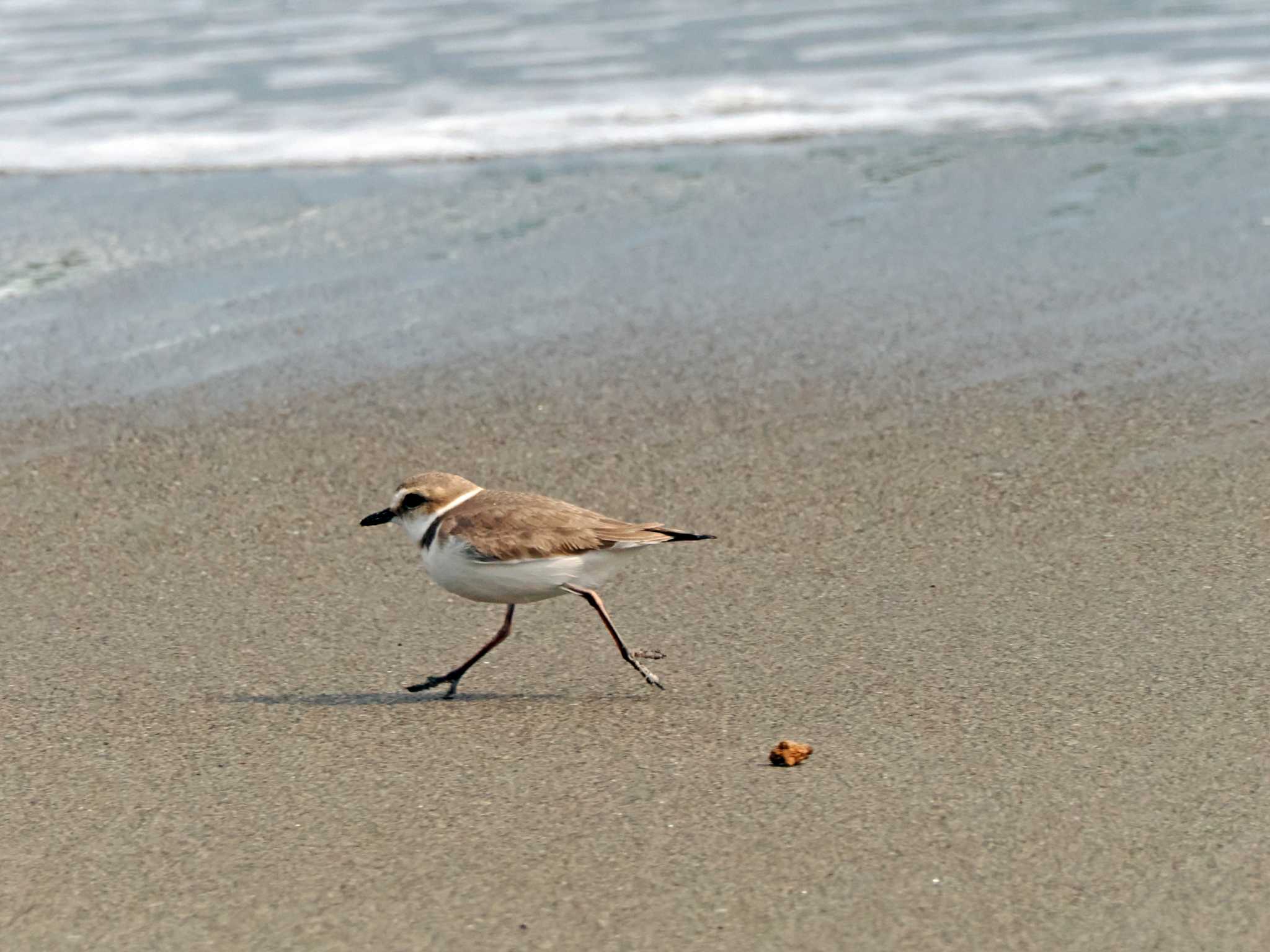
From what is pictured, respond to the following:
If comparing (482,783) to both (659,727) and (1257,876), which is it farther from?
(1257,876)

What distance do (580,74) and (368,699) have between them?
8.90 m

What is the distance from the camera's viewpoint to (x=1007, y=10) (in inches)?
580

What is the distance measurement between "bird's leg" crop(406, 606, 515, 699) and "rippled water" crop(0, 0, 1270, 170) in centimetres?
641

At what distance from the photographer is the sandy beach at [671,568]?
327 cm

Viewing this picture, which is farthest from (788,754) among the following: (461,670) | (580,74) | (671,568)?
(580,74)

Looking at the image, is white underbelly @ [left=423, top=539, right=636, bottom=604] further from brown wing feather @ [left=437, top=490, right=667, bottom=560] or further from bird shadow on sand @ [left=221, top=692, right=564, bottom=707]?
bird shadow on sand @ [left=221, top=692, right=564, bottom=707]

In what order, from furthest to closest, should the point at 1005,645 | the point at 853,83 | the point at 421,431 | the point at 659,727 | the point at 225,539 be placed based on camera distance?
1. the point at 853,83
2. the point at 421,431
3. the point at 225,539
4. the point at 1005,645
5. the point at 659,727

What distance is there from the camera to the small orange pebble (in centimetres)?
373

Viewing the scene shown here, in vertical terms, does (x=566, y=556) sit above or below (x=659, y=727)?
above

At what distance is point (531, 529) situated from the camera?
4195 millimetres

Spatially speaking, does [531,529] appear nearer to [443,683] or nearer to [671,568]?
[443,683]

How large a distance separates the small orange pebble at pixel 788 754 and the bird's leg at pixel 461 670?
34.4 inches

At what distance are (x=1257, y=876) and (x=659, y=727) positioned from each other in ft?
4.48

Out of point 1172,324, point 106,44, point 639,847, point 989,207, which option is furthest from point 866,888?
point 106,44
